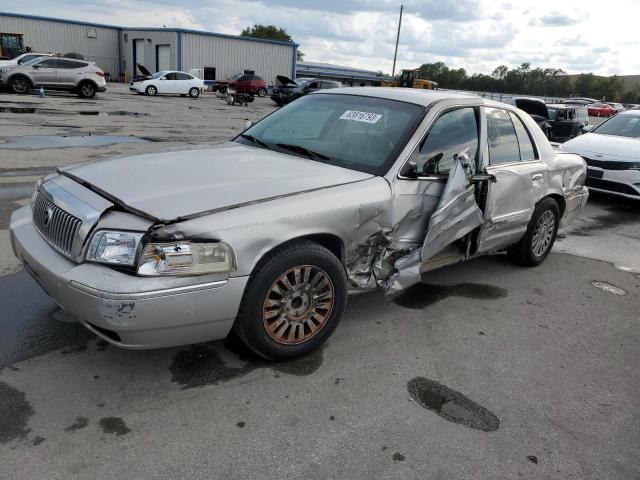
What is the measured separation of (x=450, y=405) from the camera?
2992mm

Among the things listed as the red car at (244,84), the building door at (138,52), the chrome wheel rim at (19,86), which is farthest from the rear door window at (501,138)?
the building door at (138,52)

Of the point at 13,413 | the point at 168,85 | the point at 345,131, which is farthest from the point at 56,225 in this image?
the point at 168,85

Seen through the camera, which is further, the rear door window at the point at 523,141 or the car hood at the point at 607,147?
the car hood at the point at 607,147

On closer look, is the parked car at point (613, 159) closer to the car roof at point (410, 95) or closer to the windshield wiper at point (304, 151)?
the car roof at point (410, 95)

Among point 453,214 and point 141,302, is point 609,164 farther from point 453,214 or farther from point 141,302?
point 141,302

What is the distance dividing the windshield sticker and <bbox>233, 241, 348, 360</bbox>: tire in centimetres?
128

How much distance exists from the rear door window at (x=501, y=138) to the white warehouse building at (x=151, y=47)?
40171 millimetres

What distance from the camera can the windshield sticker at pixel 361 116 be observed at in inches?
155

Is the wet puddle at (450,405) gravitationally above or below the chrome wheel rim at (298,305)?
below

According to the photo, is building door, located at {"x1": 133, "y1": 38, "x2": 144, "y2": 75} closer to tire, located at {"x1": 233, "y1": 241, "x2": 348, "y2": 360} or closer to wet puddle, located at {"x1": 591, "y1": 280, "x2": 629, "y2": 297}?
wet puddle, located at {"x1": 591, "y1": 280, "x2": 629, "y2": 297}

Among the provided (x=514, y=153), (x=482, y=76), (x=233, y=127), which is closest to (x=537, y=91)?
(x=482, y=76)

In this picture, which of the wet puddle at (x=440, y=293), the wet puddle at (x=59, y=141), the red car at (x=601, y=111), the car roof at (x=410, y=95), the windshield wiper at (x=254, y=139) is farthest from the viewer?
the red car at (x=601, y=111)

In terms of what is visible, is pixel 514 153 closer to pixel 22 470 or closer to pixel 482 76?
pixel 22 470

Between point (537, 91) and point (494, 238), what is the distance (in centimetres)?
10777
